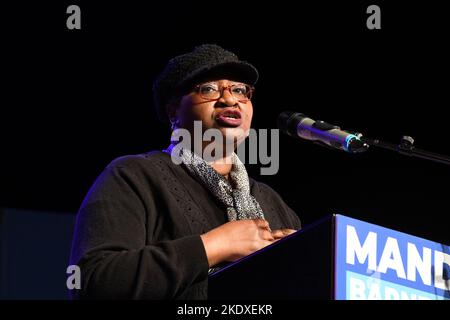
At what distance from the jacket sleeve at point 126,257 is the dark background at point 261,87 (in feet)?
5.18

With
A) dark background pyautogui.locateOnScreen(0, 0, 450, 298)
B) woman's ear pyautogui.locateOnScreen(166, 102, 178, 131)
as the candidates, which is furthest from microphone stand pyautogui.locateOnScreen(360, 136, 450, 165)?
dark background pyautogui.locateOnScreen(0, 0, 450, 298)

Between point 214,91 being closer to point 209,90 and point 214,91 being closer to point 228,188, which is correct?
point 209,90

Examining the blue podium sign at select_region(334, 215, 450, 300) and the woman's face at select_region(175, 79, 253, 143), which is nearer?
the blue podium sign at select_region(334, 215, 450, 300)

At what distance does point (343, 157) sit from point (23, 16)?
73.0 inches

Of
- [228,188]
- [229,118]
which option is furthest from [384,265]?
[229,118]

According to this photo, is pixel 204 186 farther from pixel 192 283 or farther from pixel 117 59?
pixel 117 59

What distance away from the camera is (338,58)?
13.1ft

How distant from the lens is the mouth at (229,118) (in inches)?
99.7

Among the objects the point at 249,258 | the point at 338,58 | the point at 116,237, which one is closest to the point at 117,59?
the point at 338,58

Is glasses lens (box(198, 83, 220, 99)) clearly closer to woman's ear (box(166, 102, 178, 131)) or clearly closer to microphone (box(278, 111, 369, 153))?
woman's ear (box(166, 102, 178, 131))

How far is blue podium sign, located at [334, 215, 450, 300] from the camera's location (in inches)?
63.6

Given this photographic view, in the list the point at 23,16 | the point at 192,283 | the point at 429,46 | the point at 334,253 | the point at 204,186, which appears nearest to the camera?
the point at 334,253

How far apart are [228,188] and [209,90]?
34 cm

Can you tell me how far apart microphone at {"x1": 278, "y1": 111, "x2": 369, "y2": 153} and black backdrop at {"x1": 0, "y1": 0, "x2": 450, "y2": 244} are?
156 cm
